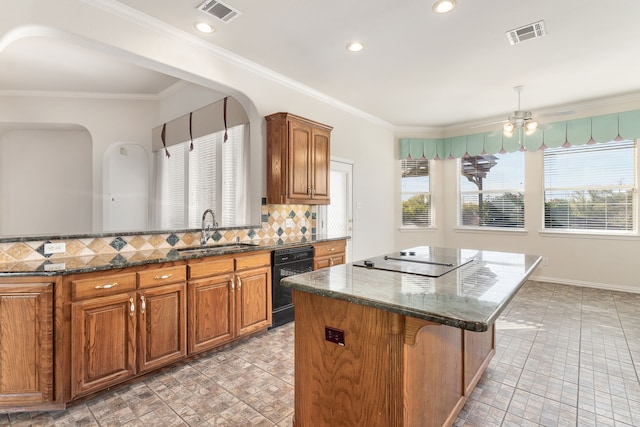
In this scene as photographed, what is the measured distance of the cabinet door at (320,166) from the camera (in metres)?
4.07

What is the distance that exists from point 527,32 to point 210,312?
12.7 feet

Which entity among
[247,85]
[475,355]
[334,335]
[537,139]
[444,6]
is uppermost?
[444,6]

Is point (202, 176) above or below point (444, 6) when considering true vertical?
below

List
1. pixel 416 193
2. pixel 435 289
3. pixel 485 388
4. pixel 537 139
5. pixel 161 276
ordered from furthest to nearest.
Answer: pixel 416 193 < pixel 537 139 < pixel 161 276 < pixel 485 388 < pixel 435 289

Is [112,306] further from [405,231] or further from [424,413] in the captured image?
[405,231]

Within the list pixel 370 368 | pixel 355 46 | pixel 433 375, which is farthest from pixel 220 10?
pixel 433 375

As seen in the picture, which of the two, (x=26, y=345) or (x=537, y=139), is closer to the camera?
(x=26, y=345)

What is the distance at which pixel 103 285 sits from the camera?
2.13 meters

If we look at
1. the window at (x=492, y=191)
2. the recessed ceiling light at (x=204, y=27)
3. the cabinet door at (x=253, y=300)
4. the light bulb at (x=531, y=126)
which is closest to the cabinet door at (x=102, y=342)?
the cabinet door at (x=253, y=300)

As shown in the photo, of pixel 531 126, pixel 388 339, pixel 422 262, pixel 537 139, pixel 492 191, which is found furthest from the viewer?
pixel 492 191

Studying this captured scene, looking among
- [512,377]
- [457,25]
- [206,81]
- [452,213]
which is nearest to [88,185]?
[206,81]

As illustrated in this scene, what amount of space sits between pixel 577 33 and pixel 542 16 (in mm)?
585

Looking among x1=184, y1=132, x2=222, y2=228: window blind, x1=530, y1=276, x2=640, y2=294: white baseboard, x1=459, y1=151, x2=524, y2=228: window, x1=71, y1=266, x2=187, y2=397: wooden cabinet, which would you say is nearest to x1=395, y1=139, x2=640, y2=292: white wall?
x1=530, y1=276, x2=640, y2=294: white baseboard

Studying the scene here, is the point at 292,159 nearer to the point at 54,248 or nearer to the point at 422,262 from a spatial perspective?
the point at 422,262
